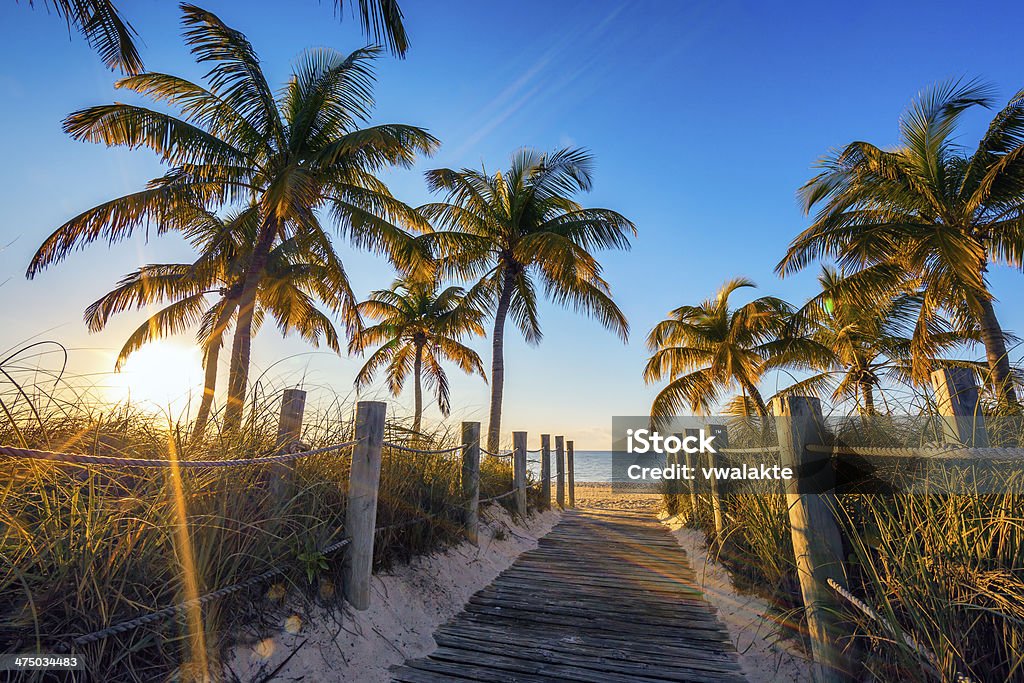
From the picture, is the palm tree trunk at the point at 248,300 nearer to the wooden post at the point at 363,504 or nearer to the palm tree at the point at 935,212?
the wooden post at the point at 363,504

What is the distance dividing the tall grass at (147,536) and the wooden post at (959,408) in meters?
3.72

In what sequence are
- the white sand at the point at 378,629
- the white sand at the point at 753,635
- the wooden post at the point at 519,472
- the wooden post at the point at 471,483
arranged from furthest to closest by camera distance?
the wooden post at the point at 519,472, the wooden post at the point at 471,483, the white sand at the point at 753,635, the white sand at the point at 378,629

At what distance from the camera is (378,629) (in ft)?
10.5

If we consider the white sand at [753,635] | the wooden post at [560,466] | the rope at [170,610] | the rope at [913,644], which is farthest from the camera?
the wooden post at [560,466]

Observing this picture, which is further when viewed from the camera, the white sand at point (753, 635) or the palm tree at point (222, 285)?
Answer: the palm tree at point (222, 285)

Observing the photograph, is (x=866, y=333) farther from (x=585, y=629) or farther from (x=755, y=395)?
(x=585, y=629)

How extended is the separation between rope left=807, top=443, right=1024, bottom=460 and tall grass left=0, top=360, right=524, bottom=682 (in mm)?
3166

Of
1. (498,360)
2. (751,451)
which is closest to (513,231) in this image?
(498,360)

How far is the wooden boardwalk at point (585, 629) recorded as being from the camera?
9.73 feet

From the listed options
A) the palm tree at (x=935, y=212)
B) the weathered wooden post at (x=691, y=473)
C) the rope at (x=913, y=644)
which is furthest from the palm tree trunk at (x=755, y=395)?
the rope at (x=913, y=644)

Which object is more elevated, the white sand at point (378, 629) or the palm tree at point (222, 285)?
the palm tree at point (222, 285)

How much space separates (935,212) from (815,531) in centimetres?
1196

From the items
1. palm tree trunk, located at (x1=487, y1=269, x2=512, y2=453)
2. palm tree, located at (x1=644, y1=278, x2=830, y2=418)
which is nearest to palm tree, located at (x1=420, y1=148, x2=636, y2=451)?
palm tree trunk, located at (x1=487, y1=269, x2=512, y2=453)

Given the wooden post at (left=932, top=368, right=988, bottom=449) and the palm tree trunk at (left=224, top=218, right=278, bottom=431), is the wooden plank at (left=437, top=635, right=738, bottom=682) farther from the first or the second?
the palm tree trunk at (left=224, top=218, right=278, bottom=431)
